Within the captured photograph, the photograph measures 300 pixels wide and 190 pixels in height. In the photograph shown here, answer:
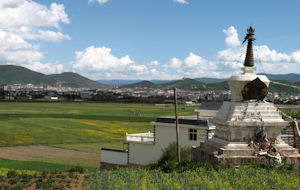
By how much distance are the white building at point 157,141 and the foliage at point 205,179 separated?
531 inches

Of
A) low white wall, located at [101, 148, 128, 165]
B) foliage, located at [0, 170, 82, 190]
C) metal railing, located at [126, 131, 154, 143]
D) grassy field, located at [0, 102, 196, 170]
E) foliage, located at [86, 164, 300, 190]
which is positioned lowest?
grassy field, located at [0, 102, 196, 170]

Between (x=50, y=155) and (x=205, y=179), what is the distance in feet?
104

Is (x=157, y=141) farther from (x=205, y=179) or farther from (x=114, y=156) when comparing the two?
(x=205, y=179)

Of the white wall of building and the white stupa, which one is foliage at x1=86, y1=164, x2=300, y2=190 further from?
the white wall of building

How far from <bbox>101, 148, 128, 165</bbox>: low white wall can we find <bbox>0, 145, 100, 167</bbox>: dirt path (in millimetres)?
3337

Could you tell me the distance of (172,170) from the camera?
2134 cm

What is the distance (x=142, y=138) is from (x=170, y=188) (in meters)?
20.8

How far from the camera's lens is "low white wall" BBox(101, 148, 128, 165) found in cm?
3678

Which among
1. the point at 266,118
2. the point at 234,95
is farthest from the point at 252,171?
the point at 234,95

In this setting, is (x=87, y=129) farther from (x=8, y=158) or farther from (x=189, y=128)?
(x=189, y=128)

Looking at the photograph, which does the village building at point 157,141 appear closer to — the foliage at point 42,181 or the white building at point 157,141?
the white building at point 157,141

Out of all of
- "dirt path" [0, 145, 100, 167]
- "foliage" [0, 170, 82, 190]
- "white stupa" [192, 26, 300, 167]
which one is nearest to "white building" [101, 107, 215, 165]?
"dirt path" [0, 145, 100, 167]

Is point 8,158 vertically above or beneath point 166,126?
beneath

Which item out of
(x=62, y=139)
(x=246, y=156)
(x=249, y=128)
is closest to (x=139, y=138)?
(x=249, y=128)
